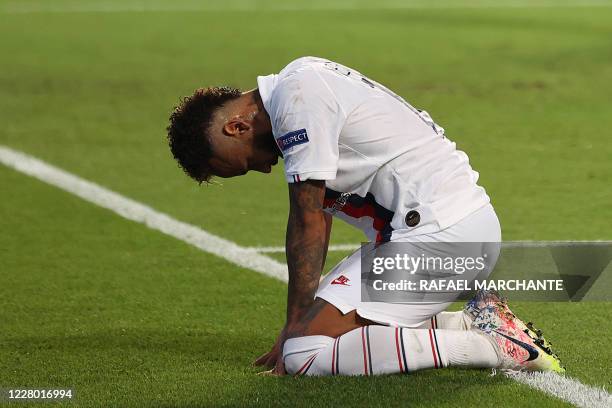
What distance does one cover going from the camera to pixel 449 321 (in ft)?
18.9

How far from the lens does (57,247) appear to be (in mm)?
8180

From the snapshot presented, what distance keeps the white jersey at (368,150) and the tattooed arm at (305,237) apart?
0.07m

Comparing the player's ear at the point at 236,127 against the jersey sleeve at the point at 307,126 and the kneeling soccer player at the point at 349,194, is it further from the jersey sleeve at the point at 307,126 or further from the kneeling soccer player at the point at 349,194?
the jersey sleeve at the point at 307,126

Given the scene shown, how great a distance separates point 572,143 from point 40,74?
6810 mm

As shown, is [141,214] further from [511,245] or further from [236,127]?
[236,127]

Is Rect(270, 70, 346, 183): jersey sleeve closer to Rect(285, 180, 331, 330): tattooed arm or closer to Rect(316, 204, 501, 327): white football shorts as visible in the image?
Rect(285, 180, 331, 330): tattooed arm

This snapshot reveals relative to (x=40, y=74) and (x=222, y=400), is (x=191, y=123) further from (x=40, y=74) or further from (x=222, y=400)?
(x=40, y=74)

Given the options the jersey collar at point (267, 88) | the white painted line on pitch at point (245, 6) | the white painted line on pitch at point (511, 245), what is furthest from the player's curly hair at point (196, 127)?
the white painted line on pitch at point (245, 6)

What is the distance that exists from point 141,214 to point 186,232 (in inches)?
26.0

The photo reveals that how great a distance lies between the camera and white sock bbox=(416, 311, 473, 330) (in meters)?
5.72

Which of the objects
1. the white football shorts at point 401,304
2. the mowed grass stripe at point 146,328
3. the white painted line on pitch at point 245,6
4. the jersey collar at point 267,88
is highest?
the white painted line on pitch at point 245,6

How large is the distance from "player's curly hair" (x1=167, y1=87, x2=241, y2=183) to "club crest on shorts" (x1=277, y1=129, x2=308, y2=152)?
325mm

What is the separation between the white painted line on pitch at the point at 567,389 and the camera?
16.7 ft

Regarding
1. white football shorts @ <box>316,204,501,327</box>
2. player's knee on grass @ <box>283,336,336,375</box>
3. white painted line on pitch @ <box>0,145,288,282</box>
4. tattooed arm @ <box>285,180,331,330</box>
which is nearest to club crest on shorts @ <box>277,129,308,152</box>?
tattooed arm @ <box>285,180,331,330</box>
